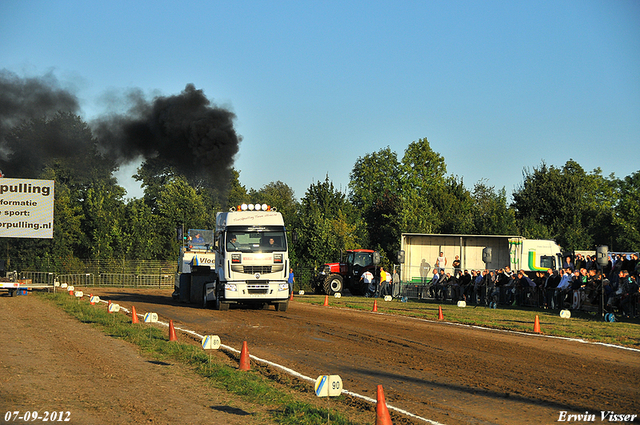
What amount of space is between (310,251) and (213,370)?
38229mm

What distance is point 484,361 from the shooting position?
1194 cm

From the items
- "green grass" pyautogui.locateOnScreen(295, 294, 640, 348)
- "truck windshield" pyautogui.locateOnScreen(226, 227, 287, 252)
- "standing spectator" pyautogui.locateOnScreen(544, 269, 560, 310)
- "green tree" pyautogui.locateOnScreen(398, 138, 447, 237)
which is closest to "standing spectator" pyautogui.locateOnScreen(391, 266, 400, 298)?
"green grass" pyautogui.locateOnScreen(295, 294, 640, 348)

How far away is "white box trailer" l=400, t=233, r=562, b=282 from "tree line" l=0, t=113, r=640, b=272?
32.1 ft

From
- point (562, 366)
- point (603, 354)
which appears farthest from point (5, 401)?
point (603, 354)

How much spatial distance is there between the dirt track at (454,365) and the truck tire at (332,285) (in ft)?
56.7

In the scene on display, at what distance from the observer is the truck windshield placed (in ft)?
73.2

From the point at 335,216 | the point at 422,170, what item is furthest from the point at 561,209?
the point at 335,216

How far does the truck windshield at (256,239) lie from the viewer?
2231 centimetres

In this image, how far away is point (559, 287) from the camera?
24.8 metres

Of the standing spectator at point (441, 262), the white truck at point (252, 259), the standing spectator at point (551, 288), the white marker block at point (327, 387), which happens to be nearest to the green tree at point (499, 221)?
the standing spectator at point (441, 262)

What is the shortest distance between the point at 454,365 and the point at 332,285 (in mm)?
25614

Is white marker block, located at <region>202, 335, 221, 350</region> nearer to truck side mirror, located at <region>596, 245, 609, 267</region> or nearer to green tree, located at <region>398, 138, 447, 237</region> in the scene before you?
truck side mirror, located at <region>596, 245, 609, 267</region>

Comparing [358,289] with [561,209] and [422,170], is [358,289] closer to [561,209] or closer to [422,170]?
[561,209]

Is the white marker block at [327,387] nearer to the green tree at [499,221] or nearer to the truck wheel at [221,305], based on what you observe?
the truck wheel at [221,305]
